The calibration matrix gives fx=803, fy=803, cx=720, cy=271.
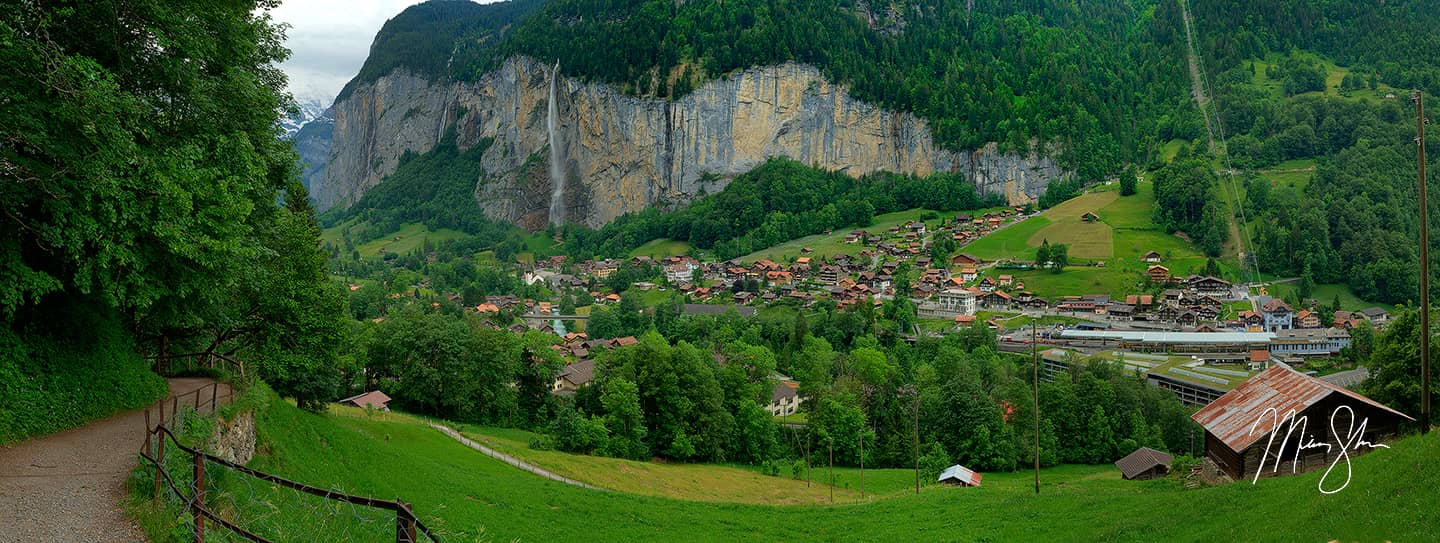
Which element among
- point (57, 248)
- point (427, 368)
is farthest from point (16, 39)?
point (427, 368)

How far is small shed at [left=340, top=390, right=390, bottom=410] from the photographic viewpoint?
40531mm

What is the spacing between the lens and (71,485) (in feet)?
32.2

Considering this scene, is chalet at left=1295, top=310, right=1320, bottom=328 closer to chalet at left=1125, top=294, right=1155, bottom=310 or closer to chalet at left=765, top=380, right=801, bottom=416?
chalet at left=1125, top=294, right=1155, bottom=310

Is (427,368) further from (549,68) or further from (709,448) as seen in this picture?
(549,68)

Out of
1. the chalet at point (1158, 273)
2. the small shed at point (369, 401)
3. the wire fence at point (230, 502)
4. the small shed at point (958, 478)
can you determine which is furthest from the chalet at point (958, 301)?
the wire fence at point (230, 502)

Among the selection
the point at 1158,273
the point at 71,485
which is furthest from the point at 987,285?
the point at 71,485

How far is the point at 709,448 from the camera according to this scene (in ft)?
143

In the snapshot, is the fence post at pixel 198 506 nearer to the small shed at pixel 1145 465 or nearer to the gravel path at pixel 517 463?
the gravel path at pixel 517 463

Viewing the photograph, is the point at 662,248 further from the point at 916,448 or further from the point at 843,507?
the point at 843,507

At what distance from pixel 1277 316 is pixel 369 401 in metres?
81.1

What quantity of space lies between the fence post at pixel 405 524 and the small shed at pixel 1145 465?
34005 millimetres

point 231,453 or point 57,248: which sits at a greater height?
point 57,248

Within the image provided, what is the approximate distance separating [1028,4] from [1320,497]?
206154 mm

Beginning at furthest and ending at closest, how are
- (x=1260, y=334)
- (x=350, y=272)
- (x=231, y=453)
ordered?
(x=350, y=272)
(x=1260, y=334)
(x=231, y=453)
